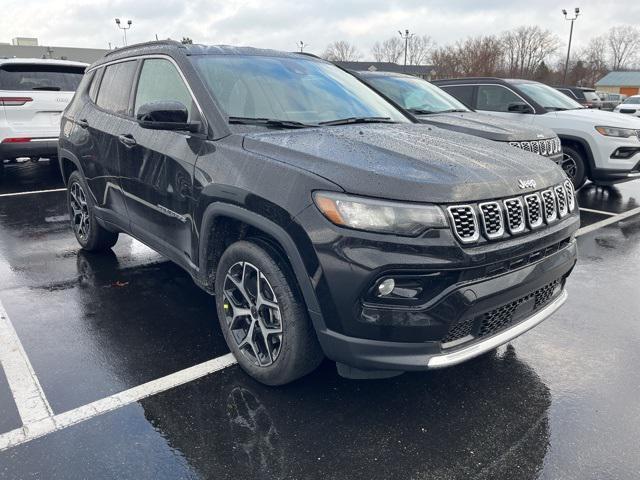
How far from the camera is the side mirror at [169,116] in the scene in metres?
3.01

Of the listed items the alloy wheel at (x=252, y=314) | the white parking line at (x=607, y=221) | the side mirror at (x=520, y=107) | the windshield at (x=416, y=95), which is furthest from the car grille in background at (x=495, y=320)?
the side mirror at (x=520, y=107)

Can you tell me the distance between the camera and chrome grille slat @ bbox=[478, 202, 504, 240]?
2.35m

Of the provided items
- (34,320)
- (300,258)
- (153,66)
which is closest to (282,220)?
(300,258)

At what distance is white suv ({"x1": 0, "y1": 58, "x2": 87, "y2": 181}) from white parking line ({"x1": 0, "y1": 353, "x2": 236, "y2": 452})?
662 centimetres

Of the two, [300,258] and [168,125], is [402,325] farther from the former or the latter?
[168,125]

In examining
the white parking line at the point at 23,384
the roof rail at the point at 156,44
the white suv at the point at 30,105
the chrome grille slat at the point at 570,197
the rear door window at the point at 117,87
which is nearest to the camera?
the white parking line at the point at 23,384

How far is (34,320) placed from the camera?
381 cm

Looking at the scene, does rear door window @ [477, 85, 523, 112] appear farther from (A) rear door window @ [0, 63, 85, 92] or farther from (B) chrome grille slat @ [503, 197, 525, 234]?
(A) rear door window @ [0, 63, 85, 92]

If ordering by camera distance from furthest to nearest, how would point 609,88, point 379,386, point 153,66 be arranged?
point 609,88 → point 153,66 → point 379,386

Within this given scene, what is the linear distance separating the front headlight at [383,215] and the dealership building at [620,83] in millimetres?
A: 102823

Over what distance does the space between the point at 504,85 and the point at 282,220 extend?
293 inches

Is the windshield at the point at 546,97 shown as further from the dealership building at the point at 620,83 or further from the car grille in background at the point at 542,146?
the dealership building at the point at 620,83

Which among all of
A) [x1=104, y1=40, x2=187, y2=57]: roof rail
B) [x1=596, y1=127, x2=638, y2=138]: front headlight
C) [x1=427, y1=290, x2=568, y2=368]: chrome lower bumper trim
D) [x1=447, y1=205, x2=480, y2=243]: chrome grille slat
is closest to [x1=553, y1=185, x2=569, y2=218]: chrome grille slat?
[x1=427, y1=290, x2=568, y2=368]: chrome lower bumper trim

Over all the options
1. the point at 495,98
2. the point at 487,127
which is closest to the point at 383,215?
the point at 487,127
